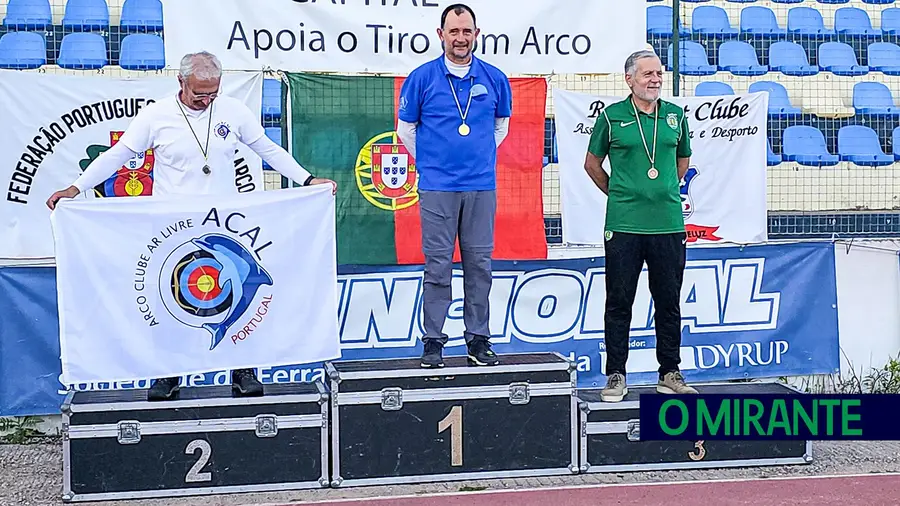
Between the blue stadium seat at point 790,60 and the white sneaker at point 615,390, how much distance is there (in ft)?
15.1

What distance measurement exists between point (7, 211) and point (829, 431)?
492 cm

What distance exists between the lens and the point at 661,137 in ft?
19.6

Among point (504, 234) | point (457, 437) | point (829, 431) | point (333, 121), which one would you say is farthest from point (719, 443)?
point (333, 121)

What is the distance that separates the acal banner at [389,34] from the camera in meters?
6.64

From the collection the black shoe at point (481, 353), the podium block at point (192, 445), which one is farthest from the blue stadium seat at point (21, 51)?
the black shoe at point (481, 353)

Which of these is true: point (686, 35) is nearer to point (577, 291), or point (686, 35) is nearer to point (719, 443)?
point (577, 291)

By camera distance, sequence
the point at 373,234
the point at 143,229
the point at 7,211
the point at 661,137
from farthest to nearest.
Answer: the point at 373,234 < the point at 7,211 < the point at 661,137 < the point at 143,229

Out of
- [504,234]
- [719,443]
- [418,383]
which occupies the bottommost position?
[719,443]

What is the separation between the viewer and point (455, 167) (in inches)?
227

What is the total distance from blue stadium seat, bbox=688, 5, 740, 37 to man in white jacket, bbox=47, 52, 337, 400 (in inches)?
194

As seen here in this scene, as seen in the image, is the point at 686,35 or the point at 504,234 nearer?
the point at 504,234

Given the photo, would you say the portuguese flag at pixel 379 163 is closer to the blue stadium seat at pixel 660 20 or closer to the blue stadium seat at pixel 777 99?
the blue stadium seat at pixel 660 20

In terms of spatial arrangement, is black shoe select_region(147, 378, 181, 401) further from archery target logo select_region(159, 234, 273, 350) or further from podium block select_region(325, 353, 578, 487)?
podium block select_region(325, 353, 578, 487)

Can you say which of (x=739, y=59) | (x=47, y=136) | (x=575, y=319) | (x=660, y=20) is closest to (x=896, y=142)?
(x=739, y=59)
